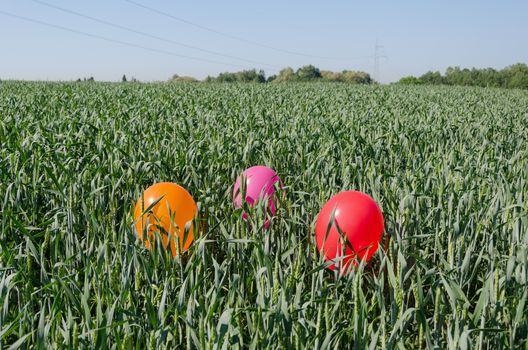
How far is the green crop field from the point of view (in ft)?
6.19

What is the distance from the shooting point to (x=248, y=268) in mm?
2844

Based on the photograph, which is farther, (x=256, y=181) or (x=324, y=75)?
(x=324, y=75)

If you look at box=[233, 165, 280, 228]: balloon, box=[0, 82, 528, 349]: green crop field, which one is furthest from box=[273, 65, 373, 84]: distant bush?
box=[233, 165, 280, 228]: balloon

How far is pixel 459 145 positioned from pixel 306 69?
74097 millimetres

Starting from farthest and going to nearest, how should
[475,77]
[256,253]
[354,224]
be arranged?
[475,77]
[354,224]
[256,253]

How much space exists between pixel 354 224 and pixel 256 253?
2.73ft

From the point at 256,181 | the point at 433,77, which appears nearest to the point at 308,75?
the point at 433,77

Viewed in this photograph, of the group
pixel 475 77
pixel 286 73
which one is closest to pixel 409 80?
pixel 475 77

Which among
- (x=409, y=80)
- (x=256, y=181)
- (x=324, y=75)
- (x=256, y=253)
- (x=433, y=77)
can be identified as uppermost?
(x=324, y=75)

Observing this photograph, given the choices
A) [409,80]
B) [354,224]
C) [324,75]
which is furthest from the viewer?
[324,75]

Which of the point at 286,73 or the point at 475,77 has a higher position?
the point at 286,73

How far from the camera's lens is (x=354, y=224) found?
10.2ft

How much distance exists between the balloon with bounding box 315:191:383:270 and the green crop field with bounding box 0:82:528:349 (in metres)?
0.11

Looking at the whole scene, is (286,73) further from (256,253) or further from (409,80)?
(256,253)
